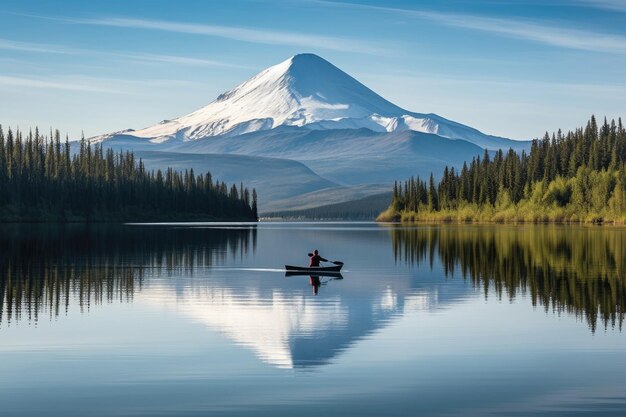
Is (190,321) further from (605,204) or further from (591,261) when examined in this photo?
(605,204)

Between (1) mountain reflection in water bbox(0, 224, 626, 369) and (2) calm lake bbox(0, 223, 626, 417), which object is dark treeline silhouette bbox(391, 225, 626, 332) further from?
(2) calm lake bbox(0, 223, 626, 417)

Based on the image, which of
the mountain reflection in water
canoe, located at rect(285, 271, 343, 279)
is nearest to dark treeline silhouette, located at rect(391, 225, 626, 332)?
the mountain reflection in water

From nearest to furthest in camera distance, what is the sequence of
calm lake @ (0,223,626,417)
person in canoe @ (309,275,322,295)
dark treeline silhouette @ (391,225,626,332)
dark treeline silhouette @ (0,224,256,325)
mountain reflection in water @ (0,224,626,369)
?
calm lake @ (0,223,626,417) < mountain reflection in water @ (0,224,626,369) < dark treeline silhouette @ (391,225,626,332) < dark treeline silhouette @ (0,224,256,325) < person in canoe @ (309,275,322,295)

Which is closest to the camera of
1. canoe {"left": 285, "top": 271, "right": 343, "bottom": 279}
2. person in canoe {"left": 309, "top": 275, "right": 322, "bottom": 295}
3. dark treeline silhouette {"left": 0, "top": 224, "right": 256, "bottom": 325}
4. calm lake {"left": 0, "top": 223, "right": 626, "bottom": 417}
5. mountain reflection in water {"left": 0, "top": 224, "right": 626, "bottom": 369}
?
calm lake {"left": 0, "top": 223, "right": 626, "bottom": 417}

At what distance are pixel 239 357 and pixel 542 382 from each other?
868 cm

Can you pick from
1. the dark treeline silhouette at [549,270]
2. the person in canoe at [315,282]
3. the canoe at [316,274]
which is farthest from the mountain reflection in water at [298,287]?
the person in canoe at [315,282]

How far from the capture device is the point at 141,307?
42.7m

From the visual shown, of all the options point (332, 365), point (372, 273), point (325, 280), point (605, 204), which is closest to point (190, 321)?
point (332, 365)

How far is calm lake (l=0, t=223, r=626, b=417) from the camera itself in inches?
907

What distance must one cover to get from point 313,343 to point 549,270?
3302 centimetres

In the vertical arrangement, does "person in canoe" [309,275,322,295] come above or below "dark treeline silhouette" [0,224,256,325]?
below

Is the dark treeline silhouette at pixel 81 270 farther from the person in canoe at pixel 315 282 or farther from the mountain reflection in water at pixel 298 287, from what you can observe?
the person in canoe at pixel 315 282

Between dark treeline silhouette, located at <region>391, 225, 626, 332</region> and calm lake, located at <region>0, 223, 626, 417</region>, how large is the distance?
21cm

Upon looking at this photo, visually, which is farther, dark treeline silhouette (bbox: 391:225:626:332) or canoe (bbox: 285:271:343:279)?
canoe (bbox: 285:271:343:279)
